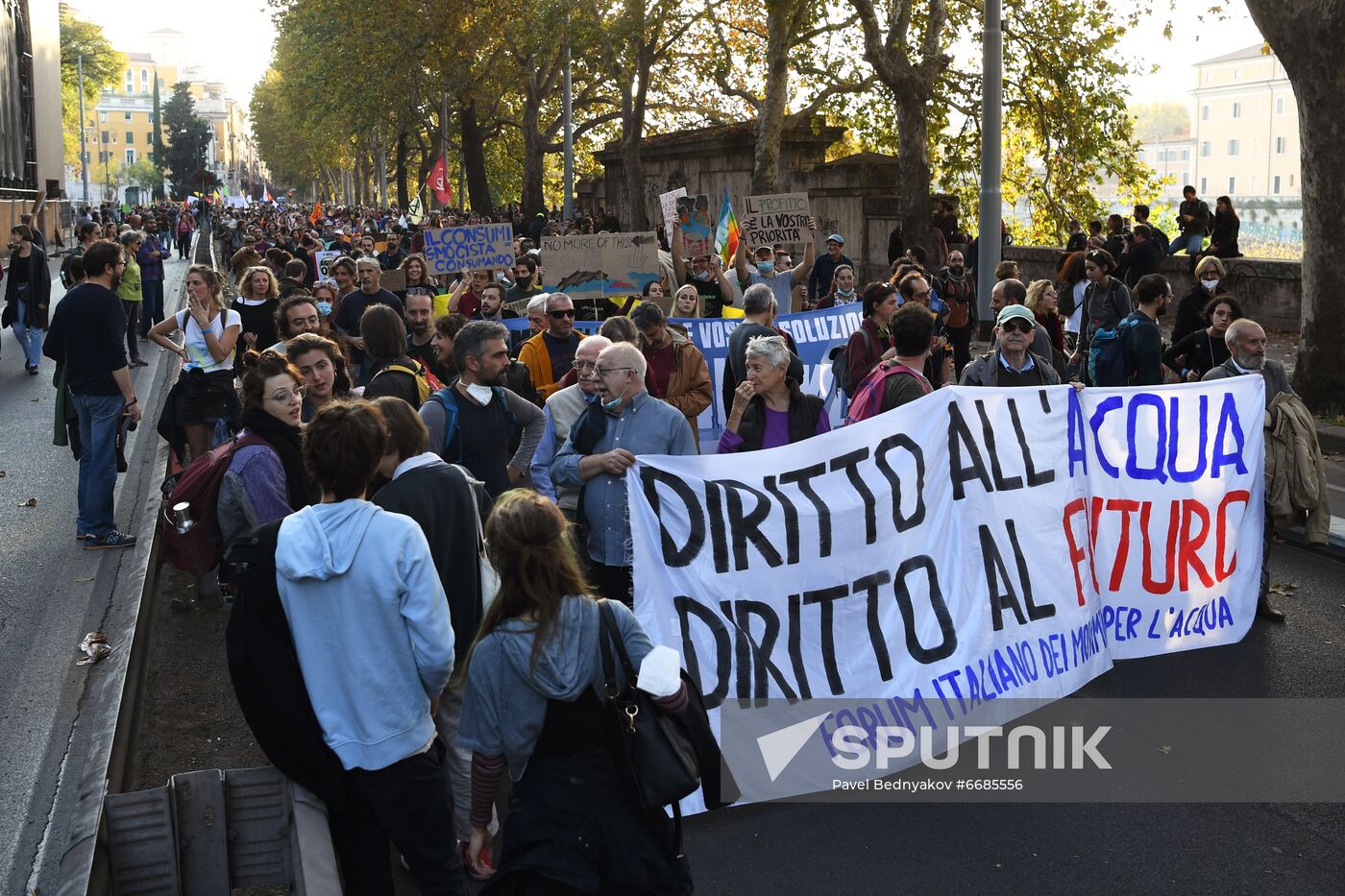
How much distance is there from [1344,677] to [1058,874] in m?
2.77

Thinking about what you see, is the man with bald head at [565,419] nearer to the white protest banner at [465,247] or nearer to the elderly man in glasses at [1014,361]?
the elderly man in glasses at [1014,361]

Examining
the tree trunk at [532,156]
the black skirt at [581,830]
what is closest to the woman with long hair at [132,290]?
the black skirt at [581,830]

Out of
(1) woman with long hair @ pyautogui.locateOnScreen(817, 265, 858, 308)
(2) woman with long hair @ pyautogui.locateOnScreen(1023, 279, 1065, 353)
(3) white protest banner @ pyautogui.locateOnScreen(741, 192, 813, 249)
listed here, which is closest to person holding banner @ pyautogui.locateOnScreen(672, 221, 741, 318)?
(1) woman with long hair @ pyautogui.locateOnScreen(817, 265, 858, 308)

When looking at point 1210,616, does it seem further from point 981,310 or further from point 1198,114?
point 1198,114

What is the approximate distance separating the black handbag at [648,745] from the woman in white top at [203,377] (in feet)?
19.2

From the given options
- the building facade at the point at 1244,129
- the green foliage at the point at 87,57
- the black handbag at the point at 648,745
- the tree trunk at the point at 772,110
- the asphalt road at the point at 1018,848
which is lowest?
the asphalt road at the point at 1018,848

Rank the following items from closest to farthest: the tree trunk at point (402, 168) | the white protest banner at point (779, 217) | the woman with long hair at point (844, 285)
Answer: the woman with long hair at point (844, 285), the white protest banner at point (779, 217), the tree trunk at point (402, 168)

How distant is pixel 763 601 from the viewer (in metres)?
5.60

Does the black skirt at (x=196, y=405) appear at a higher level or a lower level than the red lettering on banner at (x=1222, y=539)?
higher

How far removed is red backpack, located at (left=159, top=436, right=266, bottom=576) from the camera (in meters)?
5.60

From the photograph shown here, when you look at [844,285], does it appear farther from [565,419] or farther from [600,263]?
[565,419]

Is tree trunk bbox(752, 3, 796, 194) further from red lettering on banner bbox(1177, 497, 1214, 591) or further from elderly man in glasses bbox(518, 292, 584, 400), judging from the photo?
red lettering on banner bbox(1177, 497, 1214, 591)

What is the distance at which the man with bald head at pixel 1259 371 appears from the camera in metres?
7.73

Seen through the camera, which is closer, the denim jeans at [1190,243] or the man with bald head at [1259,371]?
the man with bald head at [1259,371]
